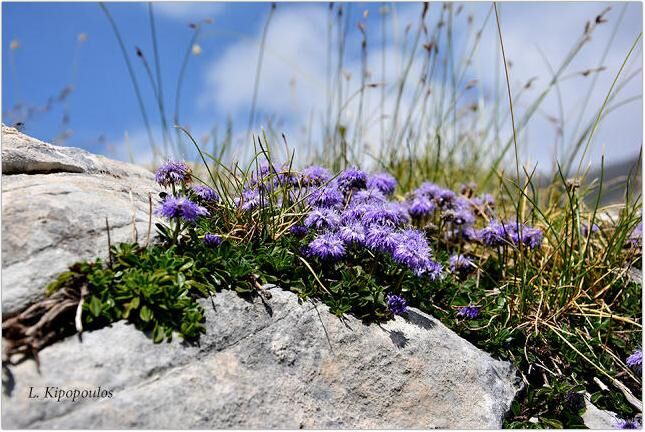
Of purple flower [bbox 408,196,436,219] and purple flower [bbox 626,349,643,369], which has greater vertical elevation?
purple flower [bbox 408,196,436,219]

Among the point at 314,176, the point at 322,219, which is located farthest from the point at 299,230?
the point at 314,176

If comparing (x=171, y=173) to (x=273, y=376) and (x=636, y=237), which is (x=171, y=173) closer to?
(x=273, y=376)

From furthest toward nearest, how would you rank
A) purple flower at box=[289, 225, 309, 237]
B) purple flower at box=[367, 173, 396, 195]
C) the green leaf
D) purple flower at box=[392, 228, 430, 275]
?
purple flower at box=[367, 173, 396, 195] < purple flower at box=[289, 225, 309, 237] < purple flower at box=[392, 228, 430, 275] < the green leaf

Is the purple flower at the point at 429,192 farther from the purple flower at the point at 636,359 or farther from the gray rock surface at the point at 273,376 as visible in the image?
the purple flower at the point at 636,359

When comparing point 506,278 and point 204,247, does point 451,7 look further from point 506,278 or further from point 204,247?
point 204,247
